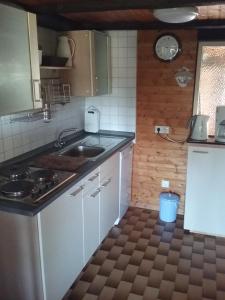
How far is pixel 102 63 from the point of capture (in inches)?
113

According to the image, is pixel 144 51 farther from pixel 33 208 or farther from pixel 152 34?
pixel 33 208

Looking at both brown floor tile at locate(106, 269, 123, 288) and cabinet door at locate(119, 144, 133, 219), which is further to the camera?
cabinet door at locate(119, 144, 133, 219)

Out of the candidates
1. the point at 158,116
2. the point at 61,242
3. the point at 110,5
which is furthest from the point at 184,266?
the point at 110,5

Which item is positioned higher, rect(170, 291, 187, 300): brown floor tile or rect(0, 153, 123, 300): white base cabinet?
rect(0, 153, 123, 300): white base cabinet

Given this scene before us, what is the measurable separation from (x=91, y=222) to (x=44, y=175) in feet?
1.98

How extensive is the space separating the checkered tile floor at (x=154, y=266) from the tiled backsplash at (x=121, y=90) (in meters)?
1.12

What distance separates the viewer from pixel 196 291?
210cm

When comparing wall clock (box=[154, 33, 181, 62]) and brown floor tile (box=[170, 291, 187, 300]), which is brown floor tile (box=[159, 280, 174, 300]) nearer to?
brown floor tile (box=[170, 291, 187, 300])

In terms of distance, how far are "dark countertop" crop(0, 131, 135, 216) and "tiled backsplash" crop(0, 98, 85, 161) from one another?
0.17 ft

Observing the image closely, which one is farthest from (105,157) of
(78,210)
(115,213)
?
(115,213)

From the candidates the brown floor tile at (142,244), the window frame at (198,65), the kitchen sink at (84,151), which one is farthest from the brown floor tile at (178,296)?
the window frame at (198,65)

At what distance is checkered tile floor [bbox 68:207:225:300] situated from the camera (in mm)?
2084

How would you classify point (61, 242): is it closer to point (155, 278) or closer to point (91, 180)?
point (91, 180)

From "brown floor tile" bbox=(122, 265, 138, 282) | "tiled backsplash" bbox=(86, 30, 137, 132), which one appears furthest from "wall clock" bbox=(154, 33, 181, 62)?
"brown floor tile" bbox=(122, 265, 138, 282)
